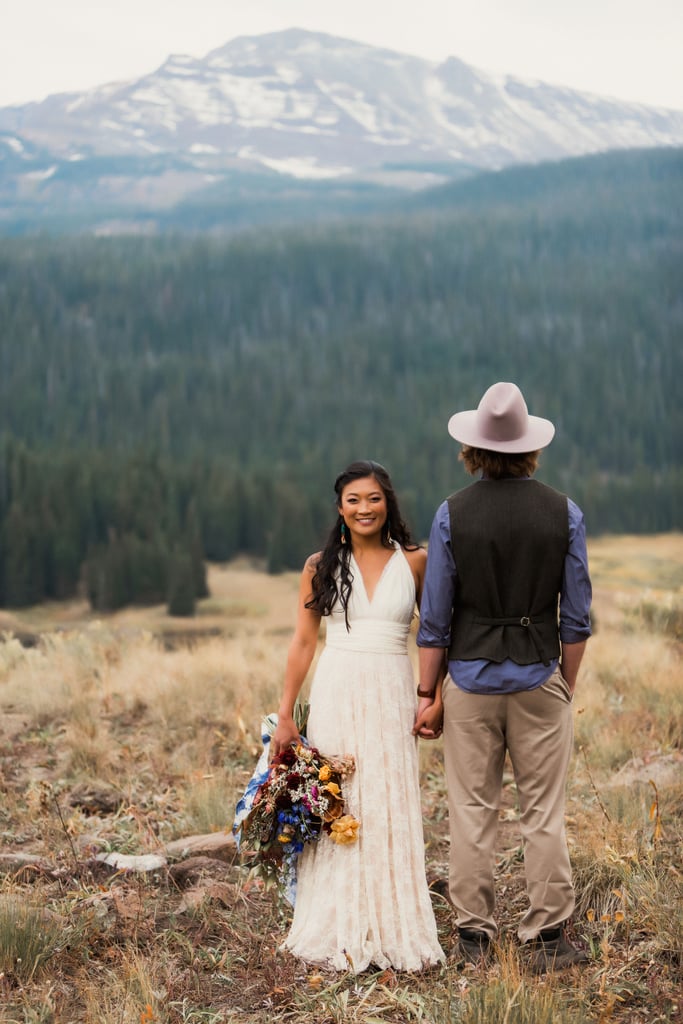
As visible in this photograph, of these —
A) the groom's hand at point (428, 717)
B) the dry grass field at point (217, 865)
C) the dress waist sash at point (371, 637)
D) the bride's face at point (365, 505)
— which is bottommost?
the dry grass field at point (217, 865)

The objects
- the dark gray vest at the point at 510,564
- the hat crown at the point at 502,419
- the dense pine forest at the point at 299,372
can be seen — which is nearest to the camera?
the dark gray vest at the point at 510,564

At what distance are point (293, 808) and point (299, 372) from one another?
8205cm

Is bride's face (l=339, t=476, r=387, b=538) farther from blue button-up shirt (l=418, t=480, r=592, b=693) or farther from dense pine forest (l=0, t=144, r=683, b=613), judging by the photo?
dense pine forest (l=0, t=144, r=683, b=613)

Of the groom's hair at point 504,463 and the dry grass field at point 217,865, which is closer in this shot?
the dry grass field at point 217,865

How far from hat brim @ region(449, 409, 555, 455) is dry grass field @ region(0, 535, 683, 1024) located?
167 cm

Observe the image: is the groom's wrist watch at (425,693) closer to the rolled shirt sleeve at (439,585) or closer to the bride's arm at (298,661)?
the rolled shirt sleeve at (439,585)

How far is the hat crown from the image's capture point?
3.89 metres

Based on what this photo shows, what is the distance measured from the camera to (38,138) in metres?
197

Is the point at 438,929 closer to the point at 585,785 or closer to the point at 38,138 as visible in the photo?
the point at 585,785

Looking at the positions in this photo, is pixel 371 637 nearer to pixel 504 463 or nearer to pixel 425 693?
pixel 425 693

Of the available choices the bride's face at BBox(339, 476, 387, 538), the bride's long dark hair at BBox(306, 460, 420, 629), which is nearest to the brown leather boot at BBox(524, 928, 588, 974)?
the bride's long dark hair at BBox(306, 460, 420, 629)

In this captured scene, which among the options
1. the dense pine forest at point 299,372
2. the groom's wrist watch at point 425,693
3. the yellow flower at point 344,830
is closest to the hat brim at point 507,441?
the groom's wrist watch at point 425,693

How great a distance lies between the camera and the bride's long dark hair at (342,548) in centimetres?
405

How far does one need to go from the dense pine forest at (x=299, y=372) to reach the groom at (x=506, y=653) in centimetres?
4724
